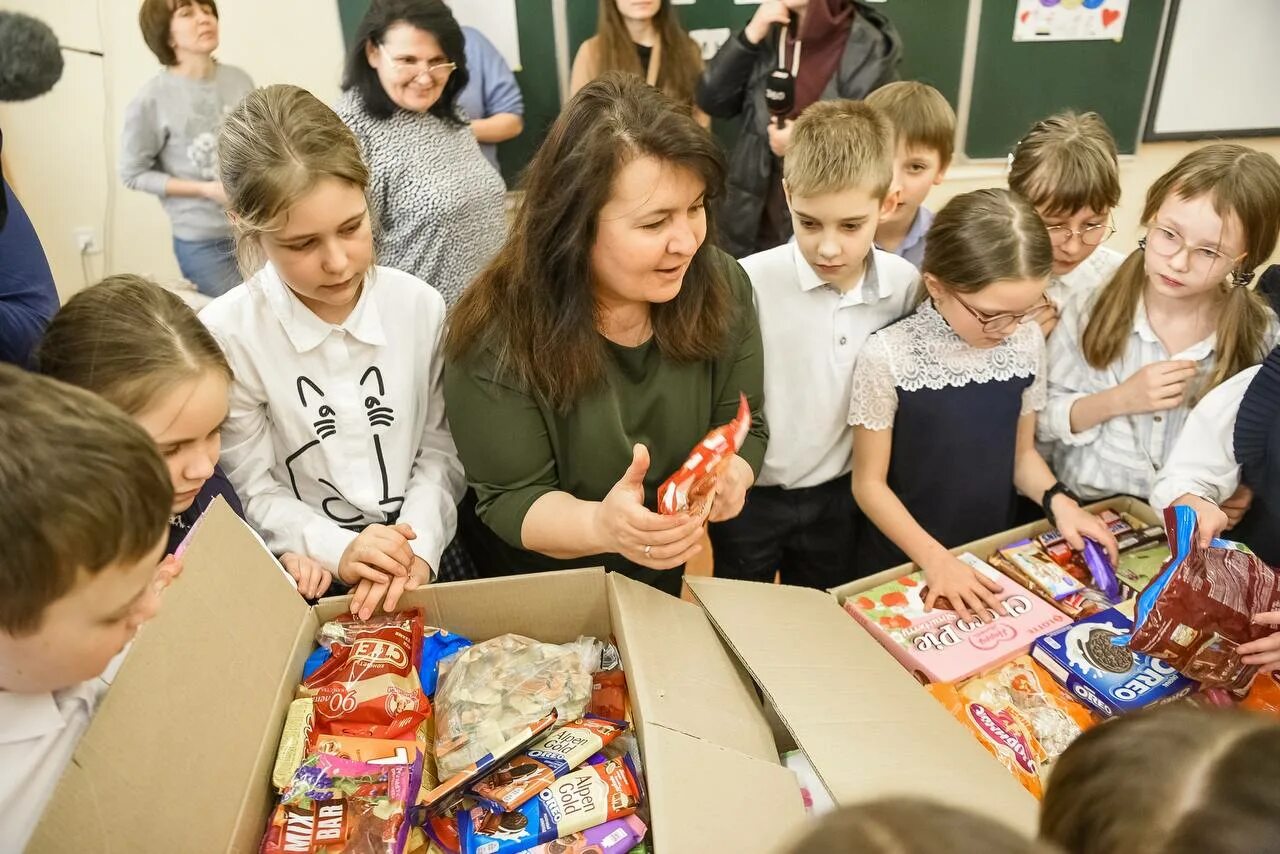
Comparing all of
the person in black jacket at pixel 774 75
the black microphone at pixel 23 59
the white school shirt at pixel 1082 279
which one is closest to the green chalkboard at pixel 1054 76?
the person in black jacket at pixel 774 75

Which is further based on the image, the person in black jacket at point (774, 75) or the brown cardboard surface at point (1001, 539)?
the person in black jacket at point (774, 75)

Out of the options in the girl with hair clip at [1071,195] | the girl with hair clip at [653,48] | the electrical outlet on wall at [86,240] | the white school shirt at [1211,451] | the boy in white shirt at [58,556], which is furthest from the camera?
the electrical outlet on wall at [86,240]

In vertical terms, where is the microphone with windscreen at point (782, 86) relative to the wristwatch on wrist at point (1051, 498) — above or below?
above

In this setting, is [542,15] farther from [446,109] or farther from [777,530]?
[777,530]

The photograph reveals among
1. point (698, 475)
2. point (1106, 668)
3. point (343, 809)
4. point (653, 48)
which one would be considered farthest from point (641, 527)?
point (653, 48)

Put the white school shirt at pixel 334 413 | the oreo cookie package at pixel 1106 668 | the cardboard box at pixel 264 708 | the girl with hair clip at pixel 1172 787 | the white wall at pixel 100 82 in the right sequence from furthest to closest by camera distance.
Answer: the white wall at pixel 100 82
the white school shirt at pixel 334 413
the oreo cookie package at pixel 1106 668
the cardboard box at pixel 264 708
the girl with hair clip at pixel 1172 787

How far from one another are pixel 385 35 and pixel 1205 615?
6.04 ft

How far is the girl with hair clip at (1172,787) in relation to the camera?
1.61 ft

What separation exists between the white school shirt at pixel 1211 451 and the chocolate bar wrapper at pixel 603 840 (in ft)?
3.40

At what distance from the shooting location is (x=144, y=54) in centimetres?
308

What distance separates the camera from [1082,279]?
167cm

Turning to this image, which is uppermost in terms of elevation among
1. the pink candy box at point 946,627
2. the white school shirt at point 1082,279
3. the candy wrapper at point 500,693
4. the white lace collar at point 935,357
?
the white school shirt at point 1082,279

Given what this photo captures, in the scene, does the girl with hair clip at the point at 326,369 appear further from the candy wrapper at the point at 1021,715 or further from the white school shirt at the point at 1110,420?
the white school shirt at the point at 1110,420

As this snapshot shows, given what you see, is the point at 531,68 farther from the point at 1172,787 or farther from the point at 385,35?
the point at 1172,787
